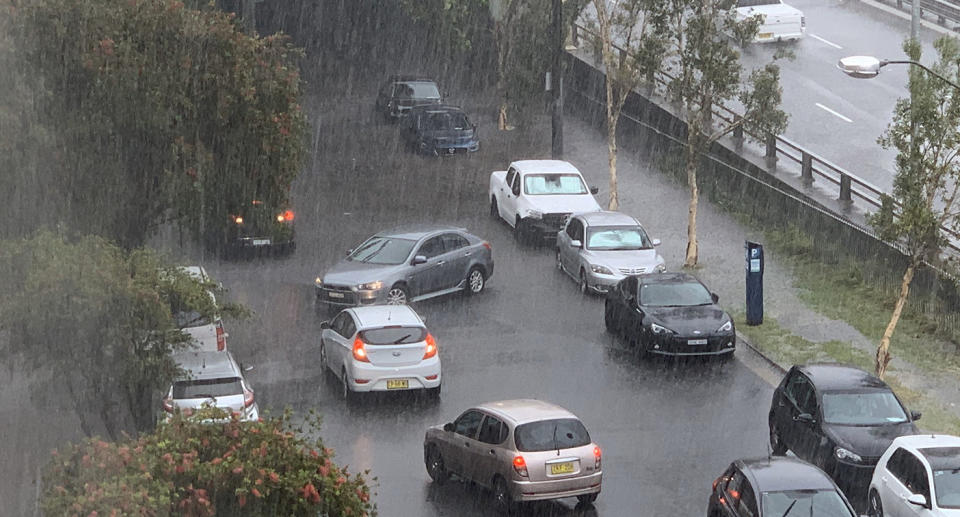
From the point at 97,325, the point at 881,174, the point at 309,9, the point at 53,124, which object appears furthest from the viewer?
the point at 309,9

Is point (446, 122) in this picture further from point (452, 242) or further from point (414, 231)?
point (452, 242)

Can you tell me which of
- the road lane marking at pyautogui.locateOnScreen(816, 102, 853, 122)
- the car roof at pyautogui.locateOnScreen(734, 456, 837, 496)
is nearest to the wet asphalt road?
the car roof at pyautogui.locateOnScreen(734, 456, 837, 496)

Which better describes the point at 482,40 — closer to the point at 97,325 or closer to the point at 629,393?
the point at 629,393

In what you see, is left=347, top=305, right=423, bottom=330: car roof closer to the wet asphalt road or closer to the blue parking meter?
the wet asphalt road

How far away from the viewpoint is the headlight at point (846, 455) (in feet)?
56.7

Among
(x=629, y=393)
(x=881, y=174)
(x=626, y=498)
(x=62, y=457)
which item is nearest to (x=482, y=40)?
(x=881, y=174)

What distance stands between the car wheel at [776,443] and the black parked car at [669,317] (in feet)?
12.3

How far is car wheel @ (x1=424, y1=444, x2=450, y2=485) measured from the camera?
58.9 feet

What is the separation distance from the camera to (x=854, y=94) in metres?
37.9

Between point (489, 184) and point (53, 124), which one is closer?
point (53, 124)

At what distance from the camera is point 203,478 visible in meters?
10.7

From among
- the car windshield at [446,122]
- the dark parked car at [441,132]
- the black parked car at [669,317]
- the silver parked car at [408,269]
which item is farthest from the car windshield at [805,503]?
the car windshield at [446,122]

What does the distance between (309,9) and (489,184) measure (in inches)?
869

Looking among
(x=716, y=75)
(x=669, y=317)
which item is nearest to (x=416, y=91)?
(x=716, y=75)
